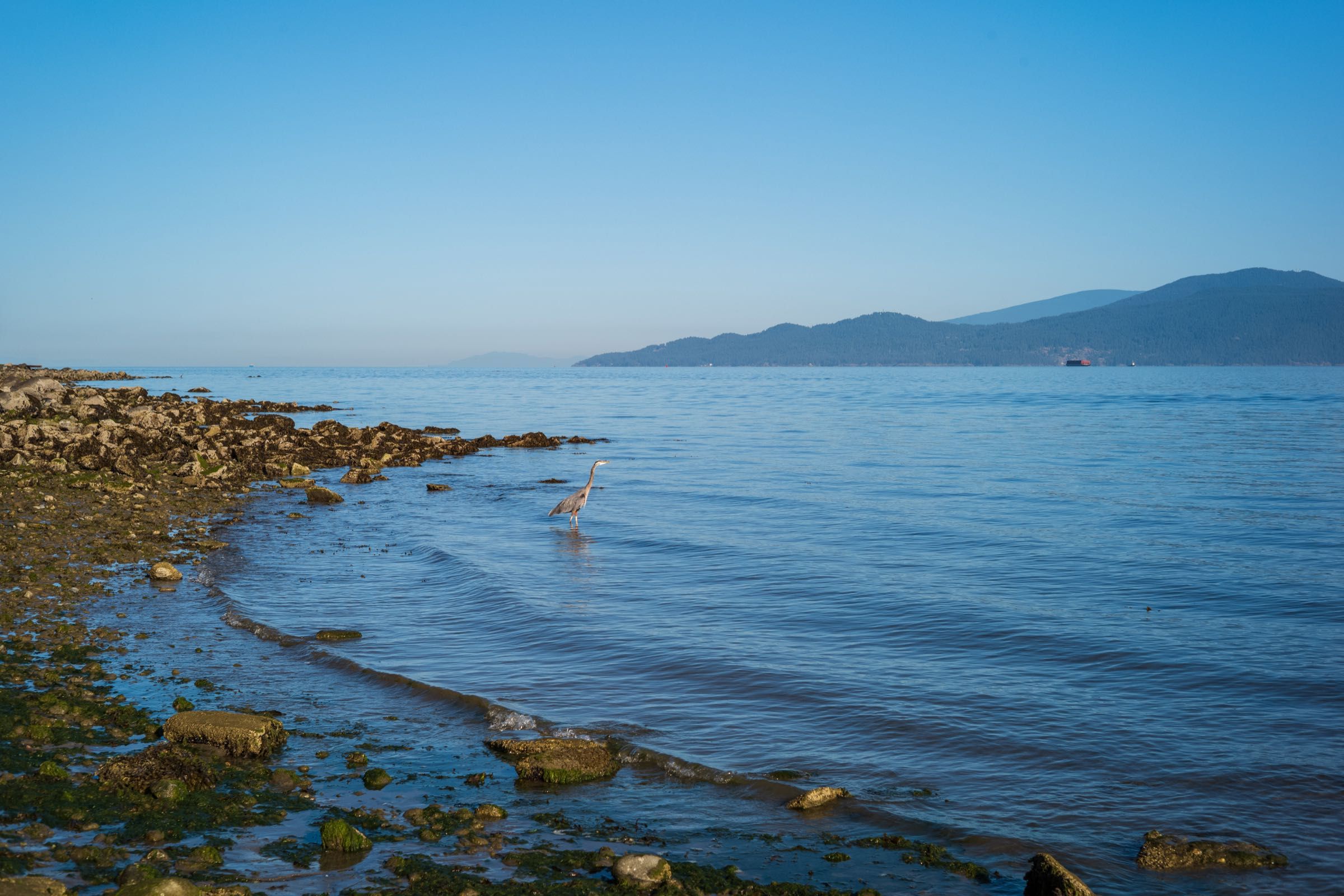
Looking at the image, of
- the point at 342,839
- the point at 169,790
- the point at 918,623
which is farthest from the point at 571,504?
the point at 342,839

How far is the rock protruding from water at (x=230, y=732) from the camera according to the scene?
736 cm

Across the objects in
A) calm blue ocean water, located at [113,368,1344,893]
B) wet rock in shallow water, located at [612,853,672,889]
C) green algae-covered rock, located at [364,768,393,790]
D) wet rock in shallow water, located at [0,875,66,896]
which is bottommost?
calm blue ocean water, located at [113,368,1344,893]

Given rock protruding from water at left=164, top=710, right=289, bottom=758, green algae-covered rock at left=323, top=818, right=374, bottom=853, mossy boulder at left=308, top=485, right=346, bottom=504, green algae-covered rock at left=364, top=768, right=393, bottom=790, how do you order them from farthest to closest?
mossy boulder at left=308, top=485, right=346, bottom=504 → rock protruding from water at left=164, top=710, right=289, bottom=758 → green algae-covered rock at left=364, top=768, right=393, bottom=790 → green algae-covered rock at left=323, top=818, right=374, bottom=853

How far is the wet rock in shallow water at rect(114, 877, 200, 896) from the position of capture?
4.67 metres

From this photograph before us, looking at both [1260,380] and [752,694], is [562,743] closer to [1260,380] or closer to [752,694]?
[752,694]

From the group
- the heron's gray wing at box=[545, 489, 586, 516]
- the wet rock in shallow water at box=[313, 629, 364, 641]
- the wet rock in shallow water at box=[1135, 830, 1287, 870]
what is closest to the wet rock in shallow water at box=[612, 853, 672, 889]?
the wet rock in shallow water at box=[1135, 830, 1287, 870]

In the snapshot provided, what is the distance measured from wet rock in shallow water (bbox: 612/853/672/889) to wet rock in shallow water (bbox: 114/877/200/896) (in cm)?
225

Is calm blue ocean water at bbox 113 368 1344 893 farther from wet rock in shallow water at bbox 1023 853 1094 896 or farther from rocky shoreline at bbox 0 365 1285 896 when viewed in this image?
rocky shoreline at bbox 0 365 1285 896

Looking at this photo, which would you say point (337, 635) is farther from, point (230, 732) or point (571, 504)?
point (571, 504)

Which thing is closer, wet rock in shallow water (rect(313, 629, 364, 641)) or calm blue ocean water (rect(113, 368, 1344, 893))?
calm blue ocean water (rect(113, 368, 1344, 893))

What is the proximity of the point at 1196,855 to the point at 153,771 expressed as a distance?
7188mm

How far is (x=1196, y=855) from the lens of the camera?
20.9ft

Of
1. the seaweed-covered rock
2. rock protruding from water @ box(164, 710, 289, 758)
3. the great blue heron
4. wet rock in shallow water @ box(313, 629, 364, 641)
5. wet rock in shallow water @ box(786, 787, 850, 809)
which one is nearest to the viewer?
the seaweed-covered rock

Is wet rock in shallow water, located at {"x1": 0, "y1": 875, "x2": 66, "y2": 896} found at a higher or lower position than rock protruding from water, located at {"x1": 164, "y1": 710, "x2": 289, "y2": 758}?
higher
